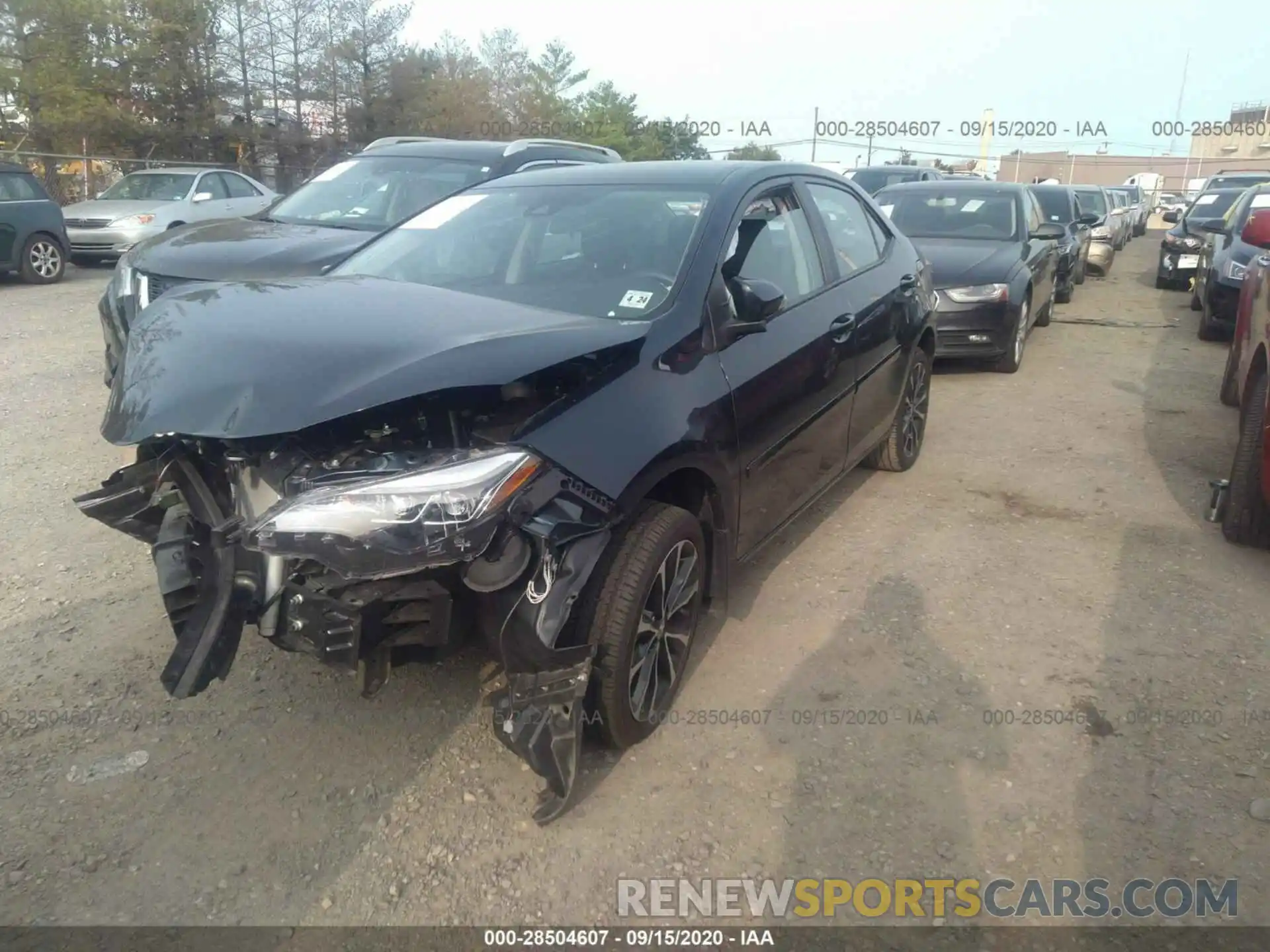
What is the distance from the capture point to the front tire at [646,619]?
2.67m

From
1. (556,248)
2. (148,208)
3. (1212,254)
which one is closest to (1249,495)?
(556,248)

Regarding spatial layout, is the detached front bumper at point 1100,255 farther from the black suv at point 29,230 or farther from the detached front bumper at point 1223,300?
the black suv at point 29,230

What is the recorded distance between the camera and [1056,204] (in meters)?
13.6

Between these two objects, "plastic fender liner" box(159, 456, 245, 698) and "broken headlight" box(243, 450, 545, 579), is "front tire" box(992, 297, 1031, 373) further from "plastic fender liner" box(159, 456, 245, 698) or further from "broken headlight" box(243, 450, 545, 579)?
"plastic fender liner" box(159, 456, 245, 698)

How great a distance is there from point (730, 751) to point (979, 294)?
6.19 metres

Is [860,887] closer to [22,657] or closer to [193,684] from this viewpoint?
[193,684]

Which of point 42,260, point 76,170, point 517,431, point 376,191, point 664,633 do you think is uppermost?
point 76,170

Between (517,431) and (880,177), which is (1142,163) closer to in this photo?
(880,177)

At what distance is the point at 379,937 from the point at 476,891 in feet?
0.86

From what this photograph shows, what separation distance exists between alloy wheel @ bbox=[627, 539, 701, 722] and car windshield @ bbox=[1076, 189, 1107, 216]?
1681 cm

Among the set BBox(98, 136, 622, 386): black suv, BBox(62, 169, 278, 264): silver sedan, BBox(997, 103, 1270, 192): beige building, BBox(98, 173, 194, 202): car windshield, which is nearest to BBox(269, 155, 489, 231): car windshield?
BBox(98, 136, 622, 386): black suv

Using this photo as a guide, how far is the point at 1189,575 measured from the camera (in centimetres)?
426

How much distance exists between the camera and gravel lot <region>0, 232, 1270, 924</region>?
2.52 metres

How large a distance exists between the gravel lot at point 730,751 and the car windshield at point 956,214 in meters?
5.10
